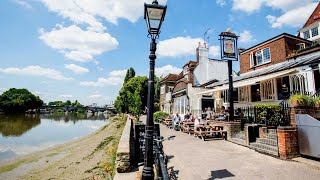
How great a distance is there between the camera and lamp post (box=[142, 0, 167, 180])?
4379 mm

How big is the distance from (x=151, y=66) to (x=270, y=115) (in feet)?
30.5

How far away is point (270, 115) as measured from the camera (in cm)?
1157

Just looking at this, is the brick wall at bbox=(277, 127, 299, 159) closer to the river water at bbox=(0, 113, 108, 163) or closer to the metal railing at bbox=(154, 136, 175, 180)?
the metal railing at bbox=(154, 136, 175, 180)

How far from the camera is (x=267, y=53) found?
67.4ft

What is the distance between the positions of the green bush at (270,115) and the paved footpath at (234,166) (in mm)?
2165

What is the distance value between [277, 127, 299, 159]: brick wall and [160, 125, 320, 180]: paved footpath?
0.41 m

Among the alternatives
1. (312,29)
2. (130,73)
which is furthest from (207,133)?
(130,73)

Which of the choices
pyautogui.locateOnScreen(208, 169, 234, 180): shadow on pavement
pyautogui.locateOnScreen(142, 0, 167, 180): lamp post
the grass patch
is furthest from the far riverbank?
pyautogui.locateOnScreen(142, 0, 167, 180): lamp post

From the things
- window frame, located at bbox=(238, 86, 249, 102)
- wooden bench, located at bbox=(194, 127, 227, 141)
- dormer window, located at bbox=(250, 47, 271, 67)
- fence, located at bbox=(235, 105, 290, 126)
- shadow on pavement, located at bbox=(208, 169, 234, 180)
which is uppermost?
dormer window, located at bbox=(250, 47, 271, 67)

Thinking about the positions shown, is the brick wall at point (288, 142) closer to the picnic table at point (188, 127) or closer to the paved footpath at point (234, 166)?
the paved footpath at point (234, 166)

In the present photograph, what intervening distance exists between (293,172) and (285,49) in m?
14.5

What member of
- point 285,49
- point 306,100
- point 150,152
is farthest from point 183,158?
point 285,49

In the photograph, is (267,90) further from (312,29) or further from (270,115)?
(312,29)

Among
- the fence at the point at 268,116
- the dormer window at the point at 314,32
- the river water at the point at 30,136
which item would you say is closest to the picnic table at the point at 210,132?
the fence at the point at 268,116
